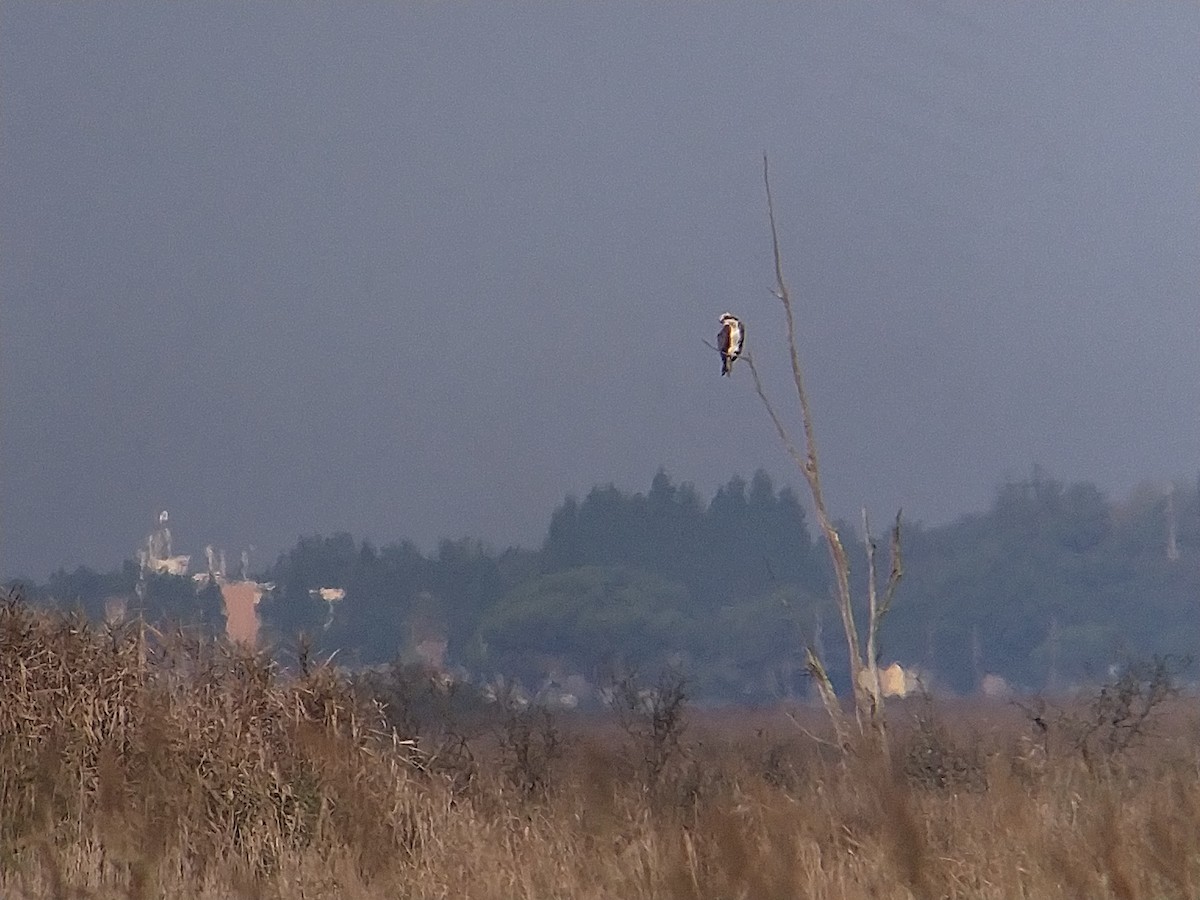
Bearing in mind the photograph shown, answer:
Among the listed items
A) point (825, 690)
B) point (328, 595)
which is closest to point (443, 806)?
point (825, 690)

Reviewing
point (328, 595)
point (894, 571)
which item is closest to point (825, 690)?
point (894, 571)

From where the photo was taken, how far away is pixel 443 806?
9062 millimetres

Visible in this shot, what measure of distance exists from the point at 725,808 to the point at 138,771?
427cm

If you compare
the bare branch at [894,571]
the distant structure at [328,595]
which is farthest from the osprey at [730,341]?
the distant structure at [328,595]

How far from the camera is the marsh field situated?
651 cm

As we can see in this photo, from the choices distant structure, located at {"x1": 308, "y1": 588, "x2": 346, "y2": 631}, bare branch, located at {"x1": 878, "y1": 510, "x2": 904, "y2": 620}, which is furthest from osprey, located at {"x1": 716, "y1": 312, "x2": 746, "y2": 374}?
distant structure, located at {"x1": 308, "y1": 588, "x2": 346, "y2": 631}

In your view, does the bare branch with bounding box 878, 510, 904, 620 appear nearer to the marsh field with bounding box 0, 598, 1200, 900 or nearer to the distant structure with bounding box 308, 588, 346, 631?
the marsh field with bounding box 0, 598, 1200, 900

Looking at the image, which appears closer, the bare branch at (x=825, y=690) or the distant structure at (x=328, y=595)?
the bare branch at (x=825, y=690)

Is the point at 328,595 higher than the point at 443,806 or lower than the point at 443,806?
higher

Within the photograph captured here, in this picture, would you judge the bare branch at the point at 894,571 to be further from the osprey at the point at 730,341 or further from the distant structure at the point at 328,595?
the distant structure at the point at 328,595

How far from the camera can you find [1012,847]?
6.96 meters

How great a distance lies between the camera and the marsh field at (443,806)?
256 inches

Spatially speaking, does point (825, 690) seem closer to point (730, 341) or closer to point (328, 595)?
point (730, 341)

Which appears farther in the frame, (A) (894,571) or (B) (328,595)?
(B) (328,595)
